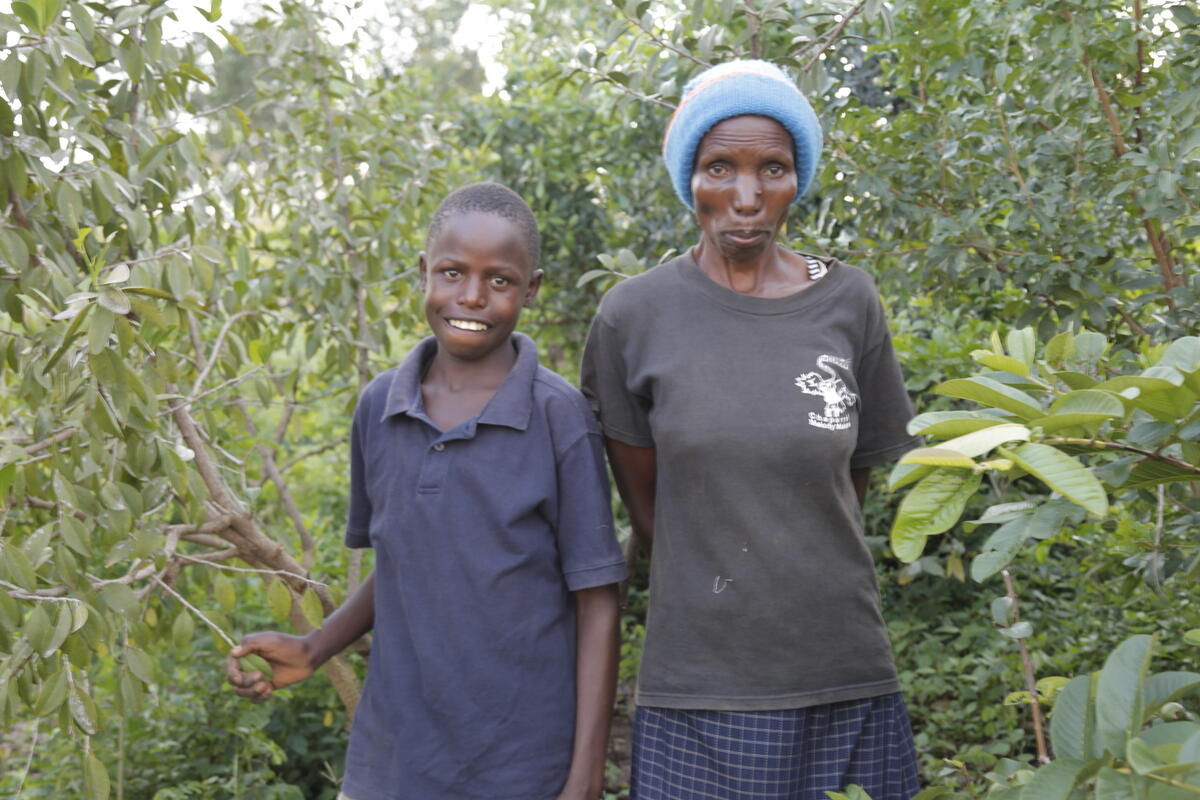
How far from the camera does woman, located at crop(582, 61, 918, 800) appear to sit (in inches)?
77.0

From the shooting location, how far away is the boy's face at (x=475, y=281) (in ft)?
6.79

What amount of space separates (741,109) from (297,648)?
4.03 ft

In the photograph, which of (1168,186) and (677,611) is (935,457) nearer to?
(677,611)

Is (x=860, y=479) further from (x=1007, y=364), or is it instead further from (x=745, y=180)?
(x=1007, y=364)

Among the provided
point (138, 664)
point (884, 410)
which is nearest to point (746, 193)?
point (884, 410)

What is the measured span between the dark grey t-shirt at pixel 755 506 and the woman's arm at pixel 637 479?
115mm

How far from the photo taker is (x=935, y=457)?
1.07 m

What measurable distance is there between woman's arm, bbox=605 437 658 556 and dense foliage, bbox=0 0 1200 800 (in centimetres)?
63

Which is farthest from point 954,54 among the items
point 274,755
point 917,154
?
point 274,755

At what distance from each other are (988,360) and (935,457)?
0.27 metres

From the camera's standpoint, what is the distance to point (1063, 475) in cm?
104

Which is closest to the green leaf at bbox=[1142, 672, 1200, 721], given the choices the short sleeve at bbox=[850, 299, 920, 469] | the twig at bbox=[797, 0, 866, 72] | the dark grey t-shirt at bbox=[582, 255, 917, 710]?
the dark grey t-shirt at bbox=[582, 255, 917, 710]

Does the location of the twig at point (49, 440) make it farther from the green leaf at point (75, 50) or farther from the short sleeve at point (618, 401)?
the short sleeve at point (618, 401)

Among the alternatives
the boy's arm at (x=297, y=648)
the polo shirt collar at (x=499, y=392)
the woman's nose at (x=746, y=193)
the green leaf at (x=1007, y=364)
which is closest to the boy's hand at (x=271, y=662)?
the boy's arm at (x=297, y=648)
